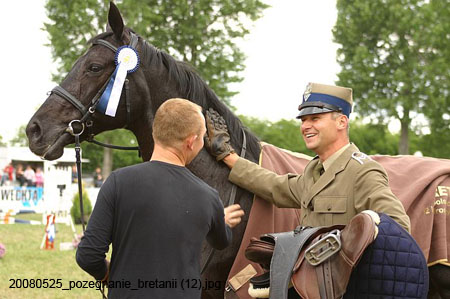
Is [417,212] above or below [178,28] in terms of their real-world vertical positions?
below

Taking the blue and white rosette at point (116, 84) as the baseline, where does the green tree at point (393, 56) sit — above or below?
above

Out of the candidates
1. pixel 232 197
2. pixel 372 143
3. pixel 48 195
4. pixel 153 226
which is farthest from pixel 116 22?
pixel 372 143

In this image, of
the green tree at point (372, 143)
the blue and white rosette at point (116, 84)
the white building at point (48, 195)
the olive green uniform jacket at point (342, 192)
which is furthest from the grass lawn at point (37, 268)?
the green tree at point (372, 143)

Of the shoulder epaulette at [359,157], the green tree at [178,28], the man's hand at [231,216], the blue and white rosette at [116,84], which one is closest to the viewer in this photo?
the man's hand at [231,216]

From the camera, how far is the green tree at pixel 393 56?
2081cm

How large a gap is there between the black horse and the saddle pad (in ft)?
3.37

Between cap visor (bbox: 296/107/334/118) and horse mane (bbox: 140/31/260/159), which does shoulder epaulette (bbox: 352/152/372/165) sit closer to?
cap visor (bbox: 296/107/334/118)

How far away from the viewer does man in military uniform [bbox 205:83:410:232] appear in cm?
259

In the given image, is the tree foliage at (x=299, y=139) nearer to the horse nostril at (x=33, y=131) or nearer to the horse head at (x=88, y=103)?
the horse head at (x=88, y=103)

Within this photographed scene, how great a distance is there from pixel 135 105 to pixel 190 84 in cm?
40

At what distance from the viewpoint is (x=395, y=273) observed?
7.68ft

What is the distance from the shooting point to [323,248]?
228cm

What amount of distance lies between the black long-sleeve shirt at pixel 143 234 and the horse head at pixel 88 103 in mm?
1069

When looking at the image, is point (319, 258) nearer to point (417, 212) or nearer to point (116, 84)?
point (417, 212)
